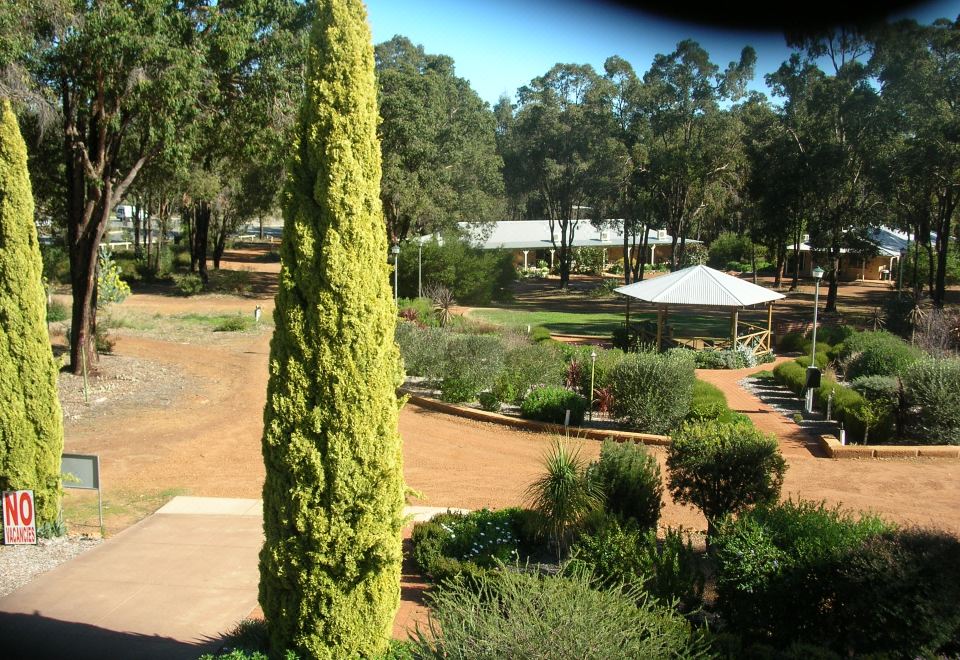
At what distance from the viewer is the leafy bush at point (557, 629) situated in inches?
193

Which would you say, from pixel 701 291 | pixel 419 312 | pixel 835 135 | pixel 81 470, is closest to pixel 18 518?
pixel 81 470

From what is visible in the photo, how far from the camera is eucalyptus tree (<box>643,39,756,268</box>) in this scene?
141 ft

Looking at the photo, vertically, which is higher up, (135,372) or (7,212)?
(7,212)

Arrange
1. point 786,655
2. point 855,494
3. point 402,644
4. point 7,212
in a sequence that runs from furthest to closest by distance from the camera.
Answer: point 855,494, point 7,212, point 402,644, point 786,655

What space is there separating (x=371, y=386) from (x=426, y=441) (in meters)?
9.92

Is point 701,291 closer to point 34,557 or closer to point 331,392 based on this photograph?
point 34,557

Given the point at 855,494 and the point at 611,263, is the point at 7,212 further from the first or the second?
the point at 611,263

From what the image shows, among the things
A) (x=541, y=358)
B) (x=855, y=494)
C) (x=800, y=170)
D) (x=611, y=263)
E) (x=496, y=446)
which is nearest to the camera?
(x=855, y=494)

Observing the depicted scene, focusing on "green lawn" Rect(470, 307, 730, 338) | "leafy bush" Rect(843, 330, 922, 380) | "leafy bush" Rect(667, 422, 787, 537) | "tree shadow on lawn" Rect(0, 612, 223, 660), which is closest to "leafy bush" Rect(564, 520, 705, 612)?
"leafy bush" Rect(667, 422, 787, 537)

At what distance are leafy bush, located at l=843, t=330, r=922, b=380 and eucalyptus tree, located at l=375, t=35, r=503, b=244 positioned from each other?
70.6 feet

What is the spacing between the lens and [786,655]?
600cm

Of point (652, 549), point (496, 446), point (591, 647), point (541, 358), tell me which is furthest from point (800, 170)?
point (591, 647)

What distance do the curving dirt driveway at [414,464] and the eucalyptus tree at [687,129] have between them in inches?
1161

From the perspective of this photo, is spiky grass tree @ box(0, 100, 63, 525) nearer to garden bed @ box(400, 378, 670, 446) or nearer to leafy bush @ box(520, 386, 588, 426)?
garden bed @ box(400, 378, 670, 446)
